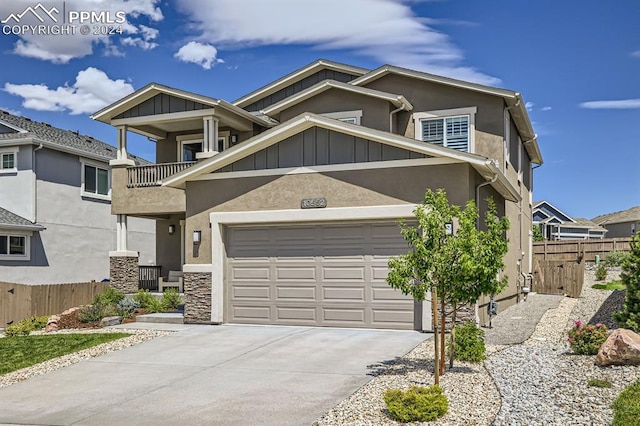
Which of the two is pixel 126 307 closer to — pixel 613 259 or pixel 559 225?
pixel 613 259

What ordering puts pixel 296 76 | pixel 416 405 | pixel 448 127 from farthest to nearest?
pixel 296 76
pixel 448 127
pixel 416 405

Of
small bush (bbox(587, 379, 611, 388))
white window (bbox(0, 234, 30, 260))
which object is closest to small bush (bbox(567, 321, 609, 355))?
small bush (bbox(587, 379, 611, 388))

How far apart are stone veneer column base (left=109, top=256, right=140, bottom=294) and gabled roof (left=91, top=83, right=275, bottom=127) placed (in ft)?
15.0

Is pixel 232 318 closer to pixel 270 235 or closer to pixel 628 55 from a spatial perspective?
pixel 270 235

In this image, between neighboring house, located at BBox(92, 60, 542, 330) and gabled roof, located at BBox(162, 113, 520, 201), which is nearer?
gabled roof, located at BBox(162, 113, 520, 201)

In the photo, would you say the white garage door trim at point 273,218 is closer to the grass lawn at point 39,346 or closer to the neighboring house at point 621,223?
the grass lawn at point 39,346

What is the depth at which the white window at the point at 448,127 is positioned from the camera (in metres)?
18.0

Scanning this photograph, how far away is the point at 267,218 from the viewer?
14.8 metres

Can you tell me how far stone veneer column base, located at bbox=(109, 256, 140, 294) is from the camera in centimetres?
2109

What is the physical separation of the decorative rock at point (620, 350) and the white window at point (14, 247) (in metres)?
21.5

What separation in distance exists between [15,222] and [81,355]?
45.7 ft

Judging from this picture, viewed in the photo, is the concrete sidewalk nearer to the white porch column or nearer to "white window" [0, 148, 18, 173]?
the white porch column

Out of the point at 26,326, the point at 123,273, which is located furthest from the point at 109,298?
the point at 123,273

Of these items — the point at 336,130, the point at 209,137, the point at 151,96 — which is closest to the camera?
the point at 336,130
